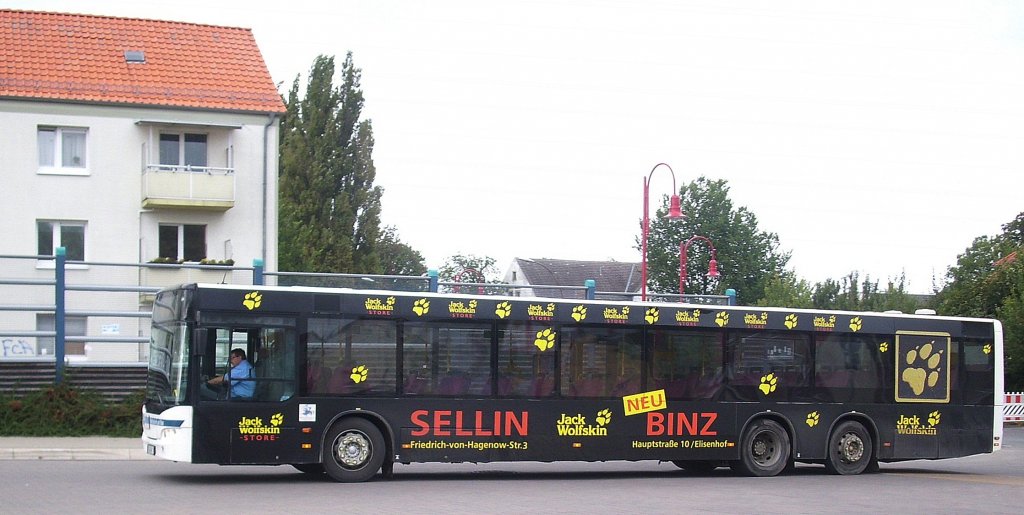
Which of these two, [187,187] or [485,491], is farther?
[187,187]

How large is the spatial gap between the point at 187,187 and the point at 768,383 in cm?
2196

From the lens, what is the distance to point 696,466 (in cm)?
2081

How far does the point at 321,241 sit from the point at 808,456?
46.7m

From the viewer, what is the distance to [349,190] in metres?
65.6

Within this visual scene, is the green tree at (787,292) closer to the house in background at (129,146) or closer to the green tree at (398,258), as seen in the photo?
the green tree at (398,258)

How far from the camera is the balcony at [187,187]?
3550 cm

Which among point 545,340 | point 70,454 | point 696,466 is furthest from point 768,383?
point 70,454

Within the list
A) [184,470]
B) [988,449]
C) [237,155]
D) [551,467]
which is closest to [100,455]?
[184,470]

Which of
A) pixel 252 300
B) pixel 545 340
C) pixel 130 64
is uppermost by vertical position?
pixel 130 64

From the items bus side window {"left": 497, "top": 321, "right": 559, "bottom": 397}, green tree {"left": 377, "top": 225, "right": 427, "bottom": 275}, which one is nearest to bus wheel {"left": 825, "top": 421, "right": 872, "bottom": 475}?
bus side window {"left": 497, "top": 321, "right": 559, "bottom": 397}

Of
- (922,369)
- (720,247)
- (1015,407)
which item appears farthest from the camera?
(720,247)

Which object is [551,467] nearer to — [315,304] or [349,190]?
[315,304]

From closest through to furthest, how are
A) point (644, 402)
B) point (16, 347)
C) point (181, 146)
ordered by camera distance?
point (644, 402), point (16, 347), point (181, 146)

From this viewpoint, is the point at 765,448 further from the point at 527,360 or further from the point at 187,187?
the point at 187,187
